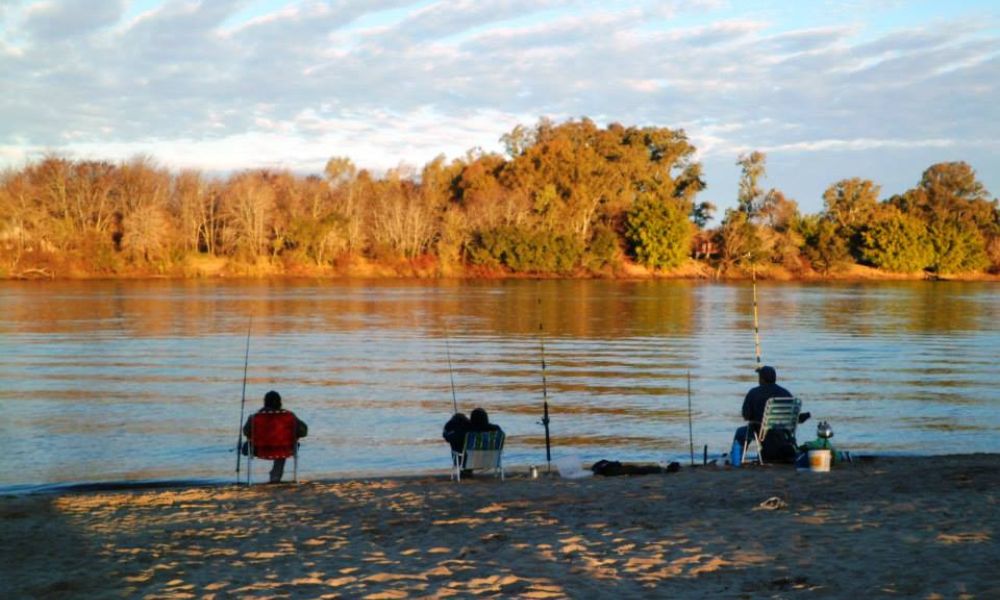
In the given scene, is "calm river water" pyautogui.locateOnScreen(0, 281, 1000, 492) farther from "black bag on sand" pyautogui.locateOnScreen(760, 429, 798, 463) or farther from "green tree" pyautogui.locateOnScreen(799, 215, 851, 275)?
"green tree" pyautogui.locateOnScreen(799, 215, 851, 275)

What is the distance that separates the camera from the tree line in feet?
284

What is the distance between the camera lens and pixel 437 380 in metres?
Result: 23.5

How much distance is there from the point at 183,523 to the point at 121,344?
2324 cm

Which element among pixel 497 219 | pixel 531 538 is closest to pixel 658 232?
pixel 497 219

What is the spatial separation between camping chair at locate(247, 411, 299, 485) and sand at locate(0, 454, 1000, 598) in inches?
16.7

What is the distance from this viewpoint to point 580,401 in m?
19.9

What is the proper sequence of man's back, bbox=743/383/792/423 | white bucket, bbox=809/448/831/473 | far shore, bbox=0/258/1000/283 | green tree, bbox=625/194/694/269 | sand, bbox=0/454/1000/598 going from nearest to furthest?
sand, bbox=0/454/1000/598 < white bucket, bbox=809/448/831/473 < man's back, bbox=743/383/792/423 < far shore, bbox=0/258/1000/283 < green tree, bbox=625/194/694/269

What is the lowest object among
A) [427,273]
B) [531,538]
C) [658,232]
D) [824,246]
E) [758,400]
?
[531,538]

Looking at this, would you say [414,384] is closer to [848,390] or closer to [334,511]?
[848,390]

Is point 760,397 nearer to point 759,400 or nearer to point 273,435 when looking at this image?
point 759,400

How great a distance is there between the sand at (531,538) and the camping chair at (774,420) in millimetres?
806

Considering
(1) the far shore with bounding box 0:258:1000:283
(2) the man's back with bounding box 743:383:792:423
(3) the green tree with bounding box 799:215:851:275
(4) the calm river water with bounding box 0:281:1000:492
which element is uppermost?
(3) the green tree with bounding box 799:215:851:275

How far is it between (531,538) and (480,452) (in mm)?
3440

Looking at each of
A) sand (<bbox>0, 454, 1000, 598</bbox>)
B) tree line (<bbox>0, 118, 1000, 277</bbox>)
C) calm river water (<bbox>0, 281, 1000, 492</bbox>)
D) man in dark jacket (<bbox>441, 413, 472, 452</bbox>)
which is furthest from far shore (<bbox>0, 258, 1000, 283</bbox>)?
sand (<bbox>0, 454, 1000, 598</bbox>)
